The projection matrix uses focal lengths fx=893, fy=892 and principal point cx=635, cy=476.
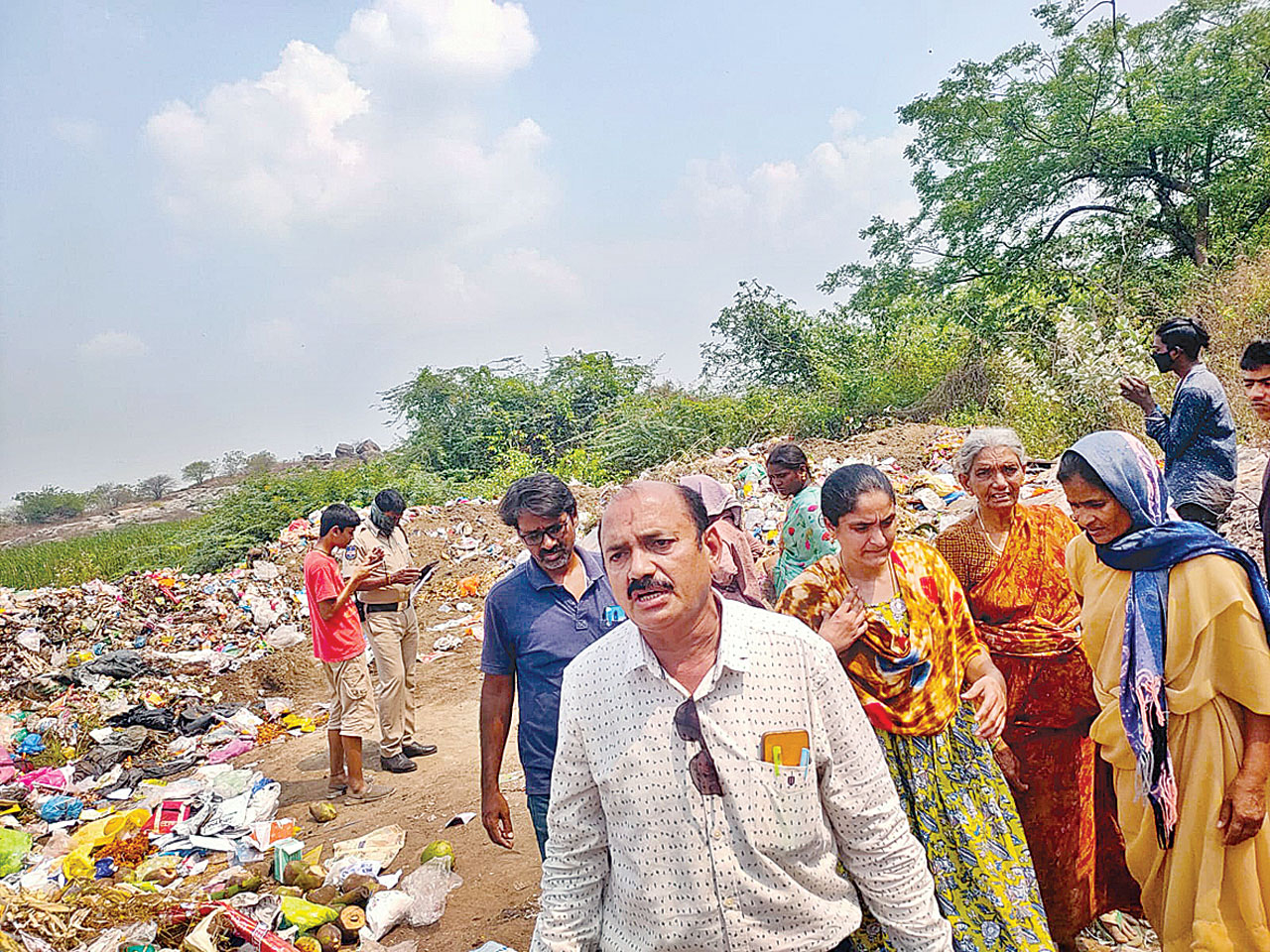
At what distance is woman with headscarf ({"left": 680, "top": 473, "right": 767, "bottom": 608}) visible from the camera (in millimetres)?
3488

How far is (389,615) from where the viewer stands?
5898mm

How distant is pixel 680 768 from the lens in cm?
154

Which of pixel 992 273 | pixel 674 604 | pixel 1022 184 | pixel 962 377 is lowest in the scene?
pixel 674 604

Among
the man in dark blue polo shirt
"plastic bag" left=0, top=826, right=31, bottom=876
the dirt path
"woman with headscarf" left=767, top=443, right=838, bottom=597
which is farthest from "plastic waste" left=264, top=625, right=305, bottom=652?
the man in dark blue polo shirt

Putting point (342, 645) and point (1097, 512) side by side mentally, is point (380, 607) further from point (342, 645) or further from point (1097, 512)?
point (1097, 512)

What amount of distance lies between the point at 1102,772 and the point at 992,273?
46.0 feet

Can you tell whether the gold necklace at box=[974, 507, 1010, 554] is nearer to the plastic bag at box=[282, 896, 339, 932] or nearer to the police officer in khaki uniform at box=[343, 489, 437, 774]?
the plastic bag at box=[282, 896, 339, 932]

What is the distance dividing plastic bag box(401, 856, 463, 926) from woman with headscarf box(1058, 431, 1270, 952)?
2.81 metres

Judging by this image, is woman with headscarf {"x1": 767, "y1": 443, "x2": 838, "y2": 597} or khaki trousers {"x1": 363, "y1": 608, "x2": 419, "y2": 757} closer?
woman with headscarf {"x1": 767, "y1": 443, "x2": 838, "y2": 597}

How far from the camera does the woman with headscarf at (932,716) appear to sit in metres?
2.33

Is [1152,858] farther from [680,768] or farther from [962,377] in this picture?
[962,377]

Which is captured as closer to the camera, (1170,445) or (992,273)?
(1170,445)

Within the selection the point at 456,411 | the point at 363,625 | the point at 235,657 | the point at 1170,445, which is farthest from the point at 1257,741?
the point at 456,411

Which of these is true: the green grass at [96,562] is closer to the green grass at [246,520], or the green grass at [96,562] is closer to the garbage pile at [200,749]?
the green grass at [246,520]
